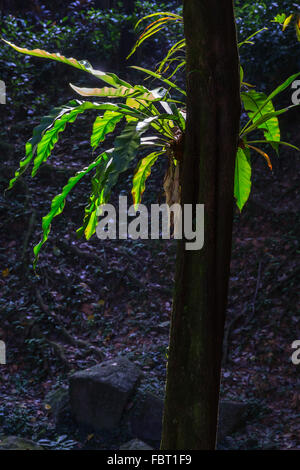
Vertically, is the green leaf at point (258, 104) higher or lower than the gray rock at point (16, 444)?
higher

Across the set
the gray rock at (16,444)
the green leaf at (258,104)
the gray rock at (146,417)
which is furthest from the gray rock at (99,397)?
the green leaf at (258,104)

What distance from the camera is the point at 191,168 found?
1600 millimetres

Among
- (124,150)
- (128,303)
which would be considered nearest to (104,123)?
(124,150)

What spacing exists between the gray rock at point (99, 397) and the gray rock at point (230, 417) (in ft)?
2.58

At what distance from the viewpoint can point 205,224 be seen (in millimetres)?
1544

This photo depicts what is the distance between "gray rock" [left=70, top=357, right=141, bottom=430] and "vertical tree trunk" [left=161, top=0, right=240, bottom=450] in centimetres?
295

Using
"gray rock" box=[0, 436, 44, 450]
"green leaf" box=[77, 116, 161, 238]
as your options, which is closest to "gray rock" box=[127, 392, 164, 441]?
"gray rock" box=[0, 436, 44, 450]

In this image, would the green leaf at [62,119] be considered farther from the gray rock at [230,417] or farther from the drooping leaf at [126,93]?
the gray rock at [230,417]

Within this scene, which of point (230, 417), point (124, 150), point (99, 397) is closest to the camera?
point (124, 150)

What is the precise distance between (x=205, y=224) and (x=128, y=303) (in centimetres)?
458

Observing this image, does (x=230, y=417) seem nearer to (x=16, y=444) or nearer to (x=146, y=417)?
(x=146, y=417)

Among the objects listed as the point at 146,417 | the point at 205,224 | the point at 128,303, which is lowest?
the point at 146,417

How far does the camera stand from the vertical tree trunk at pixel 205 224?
1518 millimetres

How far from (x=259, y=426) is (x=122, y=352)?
5.26ft
